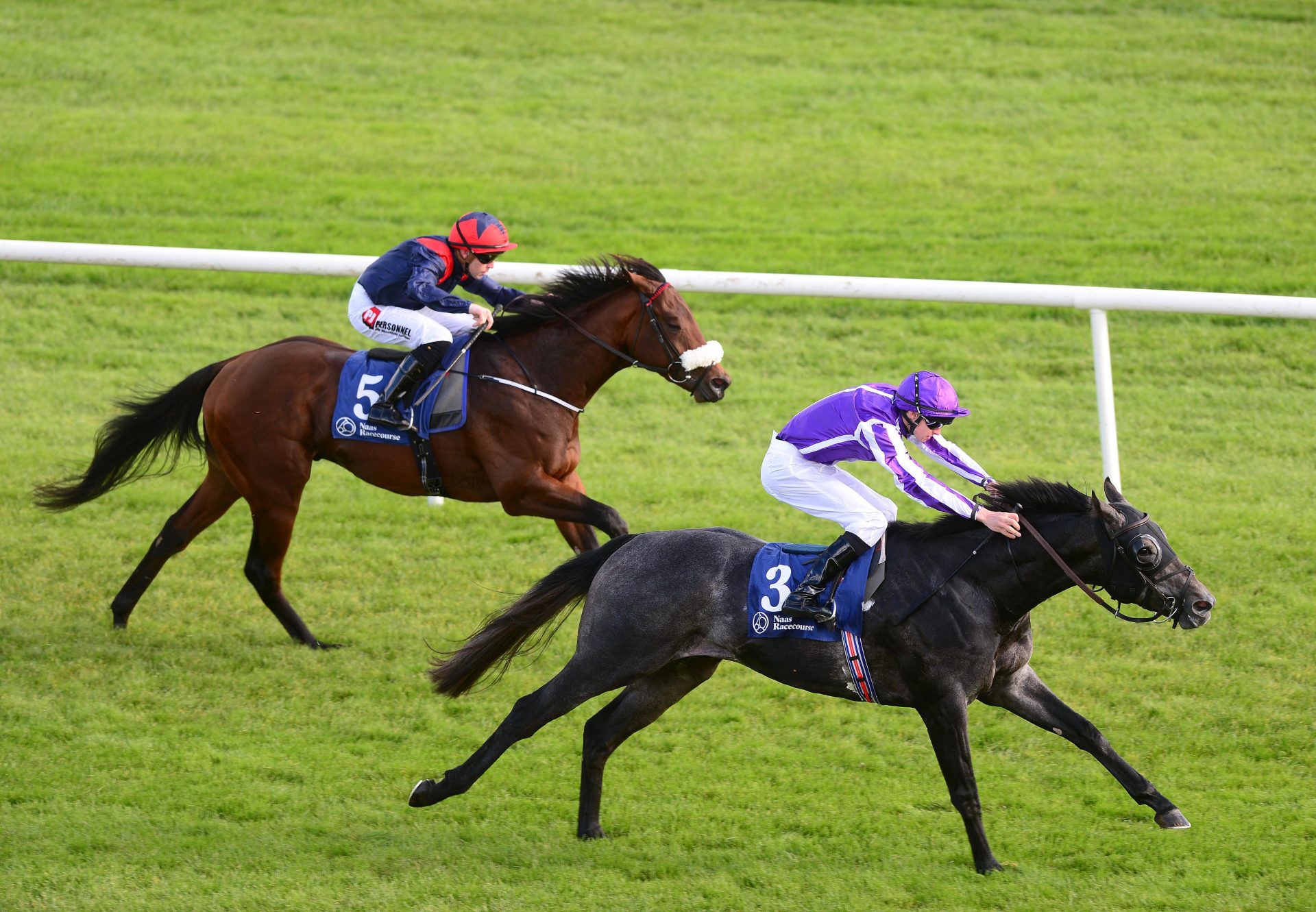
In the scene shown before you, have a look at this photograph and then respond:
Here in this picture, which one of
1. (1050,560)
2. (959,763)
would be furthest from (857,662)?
(1050,560)

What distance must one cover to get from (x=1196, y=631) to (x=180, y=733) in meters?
4.81

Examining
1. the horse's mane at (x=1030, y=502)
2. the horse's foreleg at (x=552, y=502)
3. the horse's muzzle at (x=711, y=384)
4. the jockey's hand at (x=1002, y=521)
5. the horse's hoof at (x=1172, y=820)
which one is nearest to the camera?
the jockey's hand at (x=1002, y=521)

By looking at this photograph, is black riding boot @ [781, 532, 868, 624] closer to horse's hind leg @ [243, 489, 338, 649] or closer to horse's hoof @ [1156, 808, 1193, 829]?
horse's hoof @ [1156, 808, 1193, 829]

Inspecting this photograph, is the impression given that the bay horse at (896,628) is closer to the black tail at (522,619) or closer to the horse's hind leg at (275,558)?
the black tail at (522,619)

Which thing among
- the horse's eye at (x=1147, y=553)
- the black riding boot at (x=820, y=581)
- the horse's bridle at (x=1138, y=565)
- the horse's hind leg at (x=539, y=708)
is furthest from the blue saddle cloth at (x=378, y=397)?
the horse's eye at (x=1147, y=553)

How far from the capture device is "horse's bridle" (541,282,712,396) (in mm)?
6555

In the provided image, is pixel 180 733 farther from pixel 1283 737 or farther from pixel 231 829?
pixel 1283 737

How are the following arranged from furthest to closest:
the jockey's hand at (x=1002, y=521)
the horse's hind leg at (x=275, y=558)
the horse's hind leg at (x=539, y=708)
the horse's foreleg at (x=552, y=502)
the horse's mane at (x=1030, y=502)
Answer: the horse's hind leg at (x=275, y=558) < the horse's foreleg at (x=552, y=502) < the horse's hind leg at (x=539, y=708) < the horse's mane at (x=1030, y=502) < the jockey's hand at (x=1002, y=521)

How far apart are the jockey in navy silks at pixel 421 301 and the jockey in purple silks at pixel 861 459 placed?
1.93 metres

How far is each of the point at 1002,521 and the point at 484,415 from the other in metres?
2.72

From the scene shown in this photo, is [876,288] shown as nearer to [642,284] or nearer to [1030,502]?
[642,284]

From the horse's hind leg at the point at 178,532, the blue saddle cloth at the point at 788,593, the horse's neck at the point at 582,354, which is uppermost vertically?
the horse's neck at the point at 582,354

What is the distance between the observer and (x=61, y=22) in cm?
1661

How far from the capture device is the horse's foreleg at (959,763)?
4.89 meters
